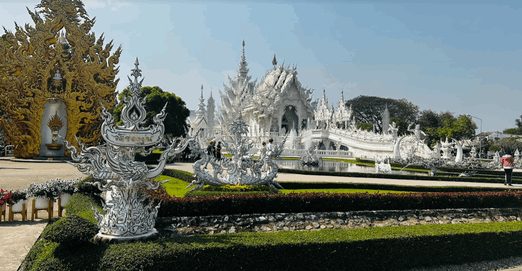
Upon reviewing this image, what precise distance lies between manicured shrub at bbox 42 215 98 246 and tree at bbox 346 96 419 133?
7729 cm

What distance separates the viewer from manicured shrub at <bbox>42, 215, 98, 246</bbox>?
567 cm

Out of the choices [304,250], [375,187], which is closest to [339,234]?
[304,250]

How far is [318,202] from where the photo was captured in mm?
10555

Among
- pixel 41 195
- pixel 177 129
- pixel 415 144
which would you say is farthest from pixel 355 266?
pixel 177 129

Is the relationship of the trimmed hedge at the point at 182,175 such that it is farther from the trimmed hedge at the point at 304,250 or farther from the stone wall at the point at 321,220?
the trimmed hedge at the point at 304,250

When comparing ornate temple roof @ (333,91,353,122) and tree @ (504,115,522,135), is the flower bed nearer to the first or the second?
ornate temple roof @ (333,91,353,122)

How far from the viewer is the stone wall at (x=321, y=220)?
9414 mm

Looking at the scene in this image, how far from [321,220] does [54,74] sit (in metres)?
27.6

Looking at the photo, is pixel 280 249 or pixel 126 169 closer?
pixel 126 169

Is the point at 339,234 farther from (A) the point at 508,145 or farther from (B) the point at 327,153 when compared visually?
(A) the point at 508,145

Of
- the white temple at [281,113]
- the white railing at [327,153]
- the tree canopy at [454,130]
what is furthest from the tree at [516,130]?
the white railing at [327,153]

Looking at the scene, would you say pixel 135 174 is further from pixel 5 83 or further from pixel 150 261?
pixel 5 83

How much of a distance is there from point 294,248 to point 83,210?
484cm

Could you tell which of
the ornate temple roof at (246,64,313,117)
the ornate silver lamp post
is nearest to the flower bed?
the ornate silver lamp post
